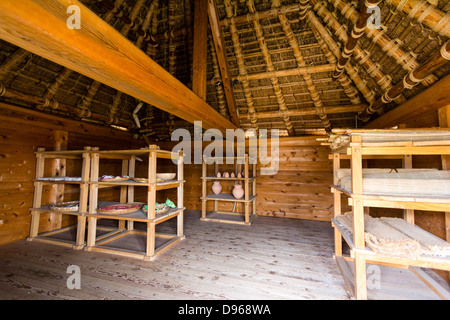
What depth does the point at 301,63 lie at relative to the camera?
344 centimetres

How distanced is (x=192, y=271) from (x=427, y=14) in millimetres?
3315

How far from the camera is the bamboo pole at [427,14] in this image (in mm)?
1758

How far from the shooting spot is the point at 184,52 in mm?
4090

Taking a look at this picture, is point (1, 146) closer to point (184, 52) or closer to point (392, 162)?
point (184, 52)

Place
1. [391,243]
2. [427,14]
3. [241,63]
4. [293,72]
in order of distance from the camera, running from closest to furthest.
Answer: [391,243] < [427,14] < [293,72] < [241,63]

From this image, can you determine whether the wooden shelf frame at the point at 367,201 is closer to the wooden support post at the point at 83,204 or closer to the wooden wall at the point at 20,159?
the wooden support post at the point at 83,204

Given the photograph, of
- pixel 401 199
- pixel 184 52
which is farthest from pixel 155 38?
pixel 401 199

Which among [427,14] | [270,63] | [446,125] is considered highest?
[270,63]

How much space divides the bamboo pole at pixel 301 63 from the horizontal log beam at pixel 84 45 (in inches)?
88.6

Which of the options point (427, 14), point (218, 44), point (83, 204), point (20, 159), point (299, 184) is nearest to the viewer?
point (427, 14)

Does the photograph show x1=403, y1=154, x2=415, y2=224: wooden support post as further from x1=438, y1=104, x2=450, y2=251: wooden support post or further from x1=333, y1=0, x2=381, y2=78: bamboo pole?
x1=333, y1=0, x2=381, y2=78: bamboo pole

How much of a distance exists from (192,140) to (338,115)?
136 inches

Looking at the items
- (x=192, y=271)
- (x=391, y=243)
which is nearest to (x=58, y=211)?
(x=192, y=271)

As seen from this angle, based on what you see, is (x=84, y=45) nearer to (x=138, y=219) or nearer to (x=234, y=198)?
(x=138, y=219)
